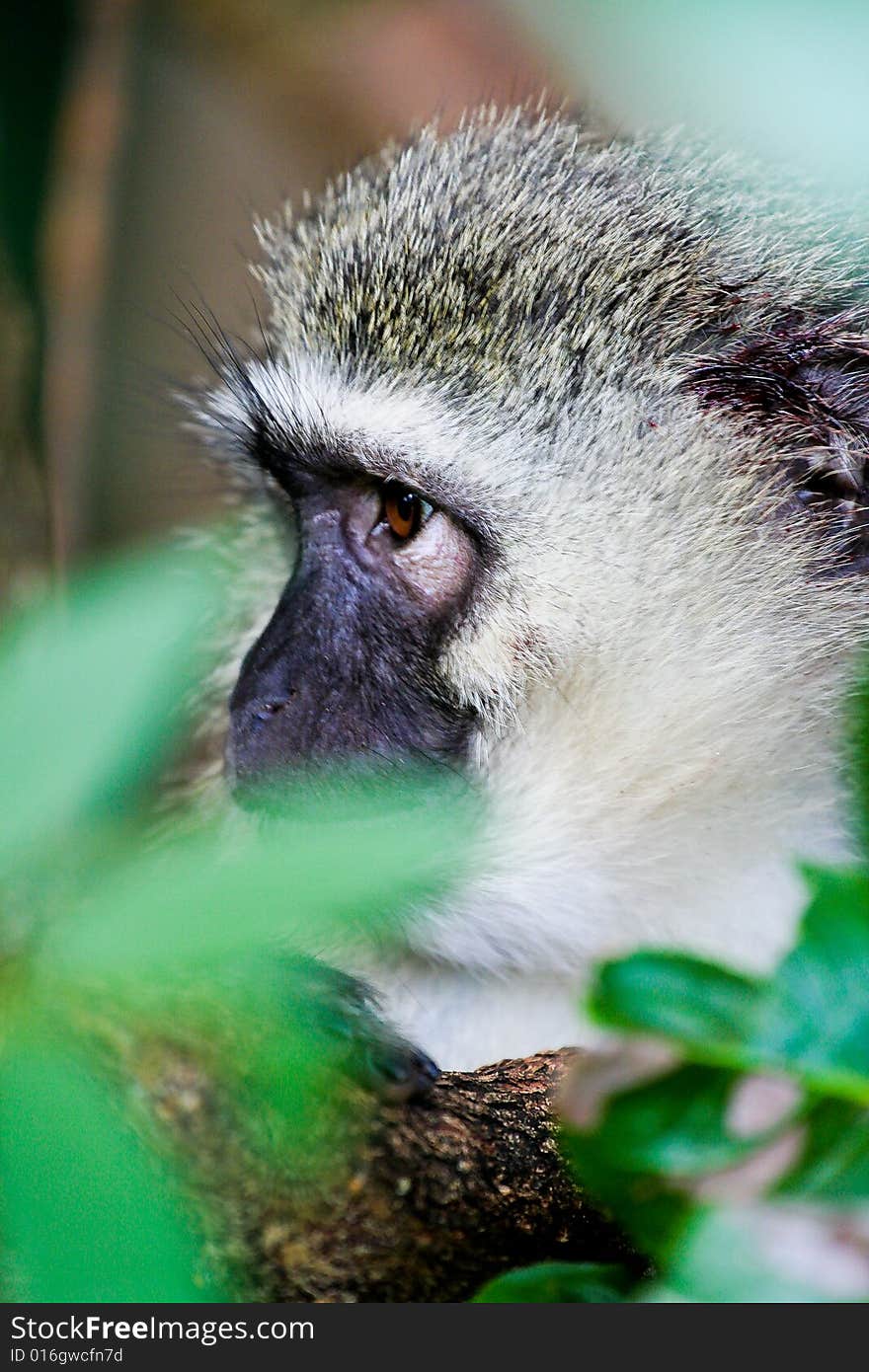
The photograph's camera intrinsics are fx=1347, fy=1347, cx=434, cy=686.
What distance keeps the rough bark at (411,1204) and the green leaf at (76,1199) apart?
0.53 feet

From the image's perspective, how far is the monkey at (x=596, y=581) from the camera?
145 cm

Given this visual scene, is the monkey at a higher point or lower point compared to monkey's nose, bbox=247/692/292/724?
higher

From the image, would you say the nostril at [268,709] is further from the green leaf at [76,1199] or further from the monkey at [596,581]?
the green leaf at [76,1199]

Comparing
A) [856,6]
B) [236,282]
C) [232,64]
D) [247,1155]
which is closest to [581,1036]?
[247,1155]

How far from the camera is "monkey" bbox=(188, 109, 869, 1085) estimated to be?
1.45 metres

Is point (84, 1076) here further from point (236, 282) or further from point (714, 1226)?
point (236, 282)

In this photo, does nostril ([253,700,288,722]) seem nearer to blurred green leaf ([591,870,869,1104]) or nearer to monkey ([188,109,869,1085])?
monkey ([188,109,869,1085])

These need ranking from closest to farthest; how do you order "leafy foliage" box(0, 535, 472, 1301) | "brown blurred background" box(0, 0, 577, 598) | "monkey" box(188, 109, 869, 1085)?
→ "leafy foliage" box(0, 535, 472, 1301) < "monkey" box(188, 109, 869, 1085) < "brown blurred background" box(0, 0, 577, 598)

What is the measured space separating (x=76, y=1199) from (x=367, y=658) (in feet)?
2.88

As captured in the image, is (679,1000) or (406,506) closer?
(679,1000)

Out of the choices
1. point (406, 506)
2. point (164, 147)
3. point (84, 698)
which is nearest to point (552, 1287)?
point (84, 698)

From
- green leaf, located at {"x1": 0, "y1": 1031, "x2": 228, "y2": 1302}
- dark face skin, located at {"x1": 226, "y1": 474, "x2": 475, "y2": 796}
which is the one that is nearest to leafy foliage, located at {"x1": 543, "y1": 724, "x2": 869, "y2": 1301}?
green leaf, located at {"x1": 0, "y1": 1031, "x2": 228, "y2": 1302}

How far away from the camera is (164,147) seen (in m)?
3.57

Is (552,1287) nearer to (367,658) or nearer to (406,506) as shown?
(367,658)
